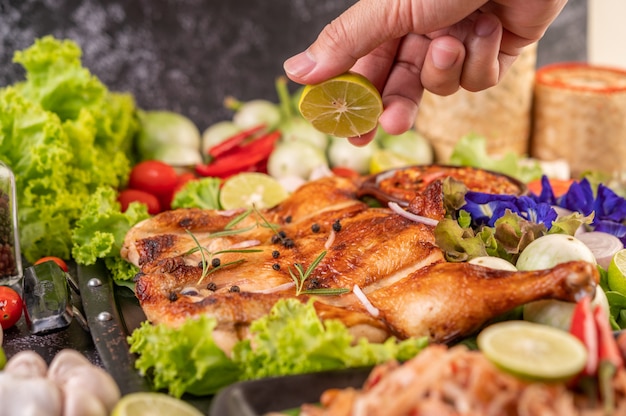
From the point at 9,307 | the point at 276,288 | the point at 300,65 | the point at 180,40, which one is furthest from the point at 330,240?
the point at 180,40

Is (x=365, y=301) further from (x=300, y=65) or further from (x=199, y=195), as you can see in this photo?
(x=199, y=195)

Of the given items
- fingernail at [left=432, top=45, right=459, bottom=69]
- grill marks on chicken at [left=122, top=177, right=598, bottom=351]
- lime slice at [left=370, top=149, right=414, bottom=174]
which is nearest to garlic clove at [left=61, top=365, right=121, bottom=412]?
grill marks on chicken at [left=122, top=177, right=598, bottom=351]

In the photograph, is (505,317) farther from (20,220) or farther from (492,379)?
(20,220)

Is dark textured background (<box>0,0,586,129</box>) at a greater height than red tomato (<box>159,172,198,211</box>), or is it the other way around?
dark textured background (<box>0,0,586,129</box>)

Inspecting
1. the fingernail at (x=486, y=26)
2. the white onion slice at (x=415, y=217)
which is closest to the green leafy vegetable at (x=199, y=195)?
the white onion slice at (x=415, y=217)

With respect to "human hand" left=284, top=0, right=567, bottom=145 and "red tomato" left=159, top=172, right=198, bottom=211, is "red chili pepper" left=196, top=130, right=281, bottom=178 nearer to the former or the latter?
"red tomato" left=159, top=172, right=198, bottom=211
